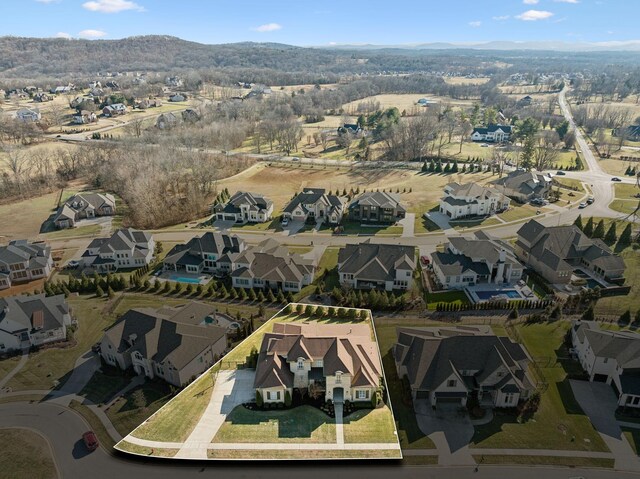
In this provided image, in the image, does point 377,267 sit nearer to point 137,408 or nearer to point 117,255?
point 137,408

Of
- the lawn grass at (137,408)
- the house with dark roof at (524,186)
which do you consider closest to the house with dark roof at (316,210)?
the house with dark roof at (524,186)

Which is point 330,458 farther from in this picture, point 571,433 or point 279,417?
point 571,433

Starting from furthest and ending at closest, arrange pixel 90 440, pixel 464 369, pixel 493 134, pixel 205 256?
1. pixel 493 134
2. pixel 205 256
3. pixel 464 369
4. pixel 90 440

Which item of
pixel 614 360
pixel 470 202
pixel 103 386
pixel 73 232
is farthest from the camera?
pixel 470 202

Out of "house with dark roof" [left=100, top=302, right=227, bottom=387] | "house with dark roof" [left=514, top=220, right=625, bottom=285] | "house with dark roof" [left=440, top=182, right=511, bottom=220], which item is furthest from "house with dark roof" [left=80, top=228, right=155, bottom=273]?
"house with dark roof" [left=514, top=220, right=625, bottom=285]

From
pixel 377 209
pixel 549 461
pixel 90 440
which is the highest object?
pixel 377 209

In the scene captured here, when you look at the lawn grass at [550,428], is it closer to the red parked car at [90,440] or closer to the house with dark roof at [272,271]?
the house with dark roof at [272,271]

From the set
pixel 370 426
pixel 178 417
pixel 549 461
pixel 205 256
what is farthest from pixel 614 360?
pixel 205 256
